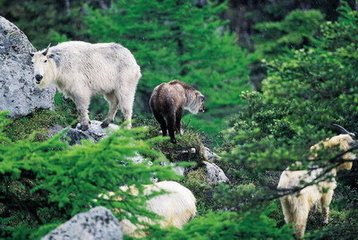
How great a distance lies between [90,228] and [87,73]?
7.34m

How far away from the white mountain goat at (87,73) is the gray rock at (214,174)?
6.00 feet

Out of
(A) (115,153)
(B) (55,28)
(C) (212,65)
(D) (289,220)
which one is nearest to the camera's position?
(A) (115,153)

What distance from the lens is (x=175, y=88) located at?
16.9 metres

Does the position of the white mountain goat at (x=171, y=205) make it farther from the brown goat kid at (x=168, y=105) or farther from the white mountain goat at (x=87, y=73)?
the white mountain goat at (x=87, y=73)

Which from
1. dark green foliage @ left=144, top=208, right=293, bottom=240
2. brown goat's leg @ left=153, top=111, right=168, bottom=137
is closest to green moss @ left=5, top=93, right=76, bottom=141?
brown goat's leg @ left=153, top=111, right=168, bottom=137

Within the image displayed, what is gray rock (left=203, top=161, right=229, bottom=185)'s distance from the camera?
16.8 metres

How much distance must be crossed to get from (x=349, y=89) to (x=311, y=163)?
3.47 ft

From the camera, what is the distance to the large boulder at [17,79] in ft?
54.3

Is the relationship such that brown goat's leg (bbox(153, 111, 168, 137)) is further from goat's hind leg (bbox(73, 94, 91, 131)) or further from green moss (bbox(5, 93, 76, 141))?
green moss (bbox(5, 93, 76, 141))

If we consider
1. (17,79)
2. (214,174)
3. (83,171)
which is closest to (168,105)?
(214,174)

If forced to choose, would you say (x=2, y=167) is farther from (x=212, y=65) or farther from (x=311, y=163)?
(x=212, y=65)

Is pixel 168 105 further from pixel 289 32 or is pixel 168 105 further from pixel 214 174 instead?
pixel 289 32

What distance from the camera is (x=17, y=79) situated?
656 inches

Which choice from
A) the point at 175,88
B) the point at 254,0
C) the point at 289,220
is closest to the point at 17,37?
the point at 175,88
